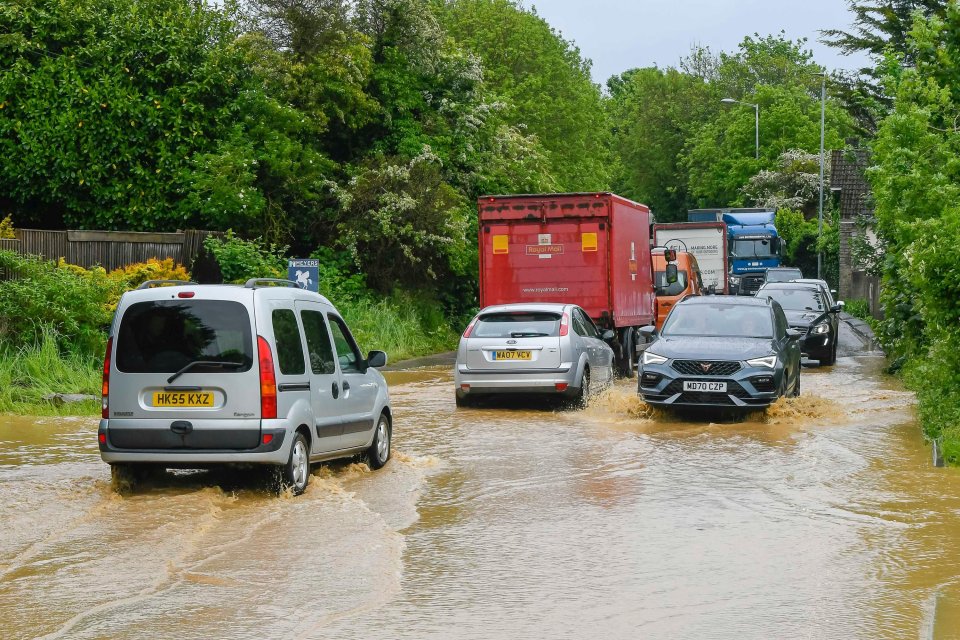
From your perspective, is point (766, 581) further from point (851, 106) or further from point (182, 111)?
point (851, 106)

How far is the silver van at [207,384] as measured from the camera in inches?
405

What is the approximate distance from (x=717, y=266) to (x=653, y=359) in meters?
22.4

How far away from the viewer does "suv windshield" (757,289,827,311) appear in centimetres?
2833

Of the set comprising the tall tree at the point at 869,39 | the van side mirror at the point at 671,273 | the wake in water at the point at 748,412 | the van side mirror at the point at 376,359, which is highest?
the tall tree at the point at 869,39

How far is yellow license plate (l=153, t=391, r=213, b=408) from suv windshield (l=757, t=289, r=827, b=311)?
19759 millimetres

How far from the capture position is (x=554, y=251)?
22.6m

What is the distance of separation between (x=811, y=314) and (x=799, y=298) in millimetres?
903

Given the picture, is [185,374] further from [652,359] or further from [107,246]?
[107,246]

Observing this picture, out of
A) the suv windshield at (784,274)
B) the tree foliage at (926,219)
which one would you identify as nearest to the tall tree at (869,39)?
the suv windshield at (784,274)

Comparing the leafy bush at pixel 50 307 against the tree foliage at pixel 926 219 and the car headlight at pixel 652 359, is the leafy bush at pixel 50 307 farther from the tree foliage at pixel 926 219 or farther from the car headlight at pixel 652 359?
the tree foliage at pixel 926 219

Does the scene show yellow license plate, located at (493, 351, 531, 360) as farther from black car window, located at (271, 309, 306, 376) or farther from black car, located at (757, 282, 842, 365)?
black car, located at (757, 282, 842, 365)

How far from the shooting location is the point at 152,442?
408 inches

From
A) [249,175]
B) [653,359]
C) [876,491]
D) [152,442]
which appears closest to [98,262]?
Answer: [249,175]

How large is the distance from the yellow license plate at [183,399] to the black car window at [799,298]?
1967 cm
